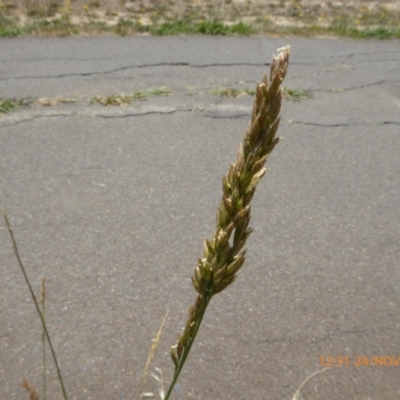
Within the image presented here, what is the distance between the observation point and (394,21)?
9500 millimetres

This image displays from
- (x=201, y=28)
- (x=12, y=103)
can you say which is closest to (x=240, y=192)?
(x=12, y=103)

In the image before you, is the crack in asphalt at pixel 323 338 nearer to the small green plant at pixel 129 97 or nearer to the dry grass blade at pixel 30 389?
the dry grass blade at pixel 30 389

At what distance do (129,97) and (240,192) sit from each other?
4.25m

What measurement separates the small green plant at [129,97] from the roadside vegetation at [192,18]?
7.28ft

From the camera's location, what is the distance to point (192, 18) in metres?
8.08

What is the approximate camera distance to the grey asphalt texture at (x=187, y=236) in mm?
→ 2455

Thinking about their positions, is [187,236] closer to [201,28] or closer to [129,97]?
[129,97]

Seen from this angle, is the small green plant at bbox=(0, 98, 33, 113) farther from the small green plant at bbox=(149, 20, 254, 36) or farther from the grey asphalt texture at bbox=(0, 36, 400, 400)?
the small green plant at bbox=(149, 20, 254, 36)

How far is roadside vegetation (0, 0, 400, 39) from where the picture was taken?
7102 mm

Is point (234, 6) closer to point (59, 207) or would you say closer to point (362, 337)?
point (59, 207)

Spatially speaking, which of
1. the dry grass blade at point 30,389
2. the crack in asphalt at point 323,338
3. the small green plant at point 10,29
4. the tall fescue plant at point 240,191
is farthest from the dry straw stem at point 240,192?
the small green plant at point 10,29

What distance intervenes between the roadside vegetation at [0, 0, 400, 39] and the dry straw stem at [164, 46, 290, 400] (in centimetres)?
634
